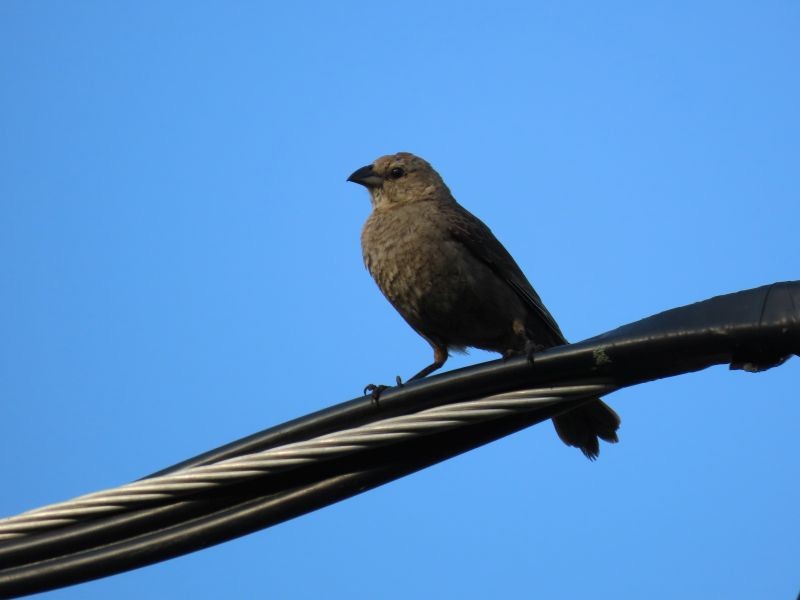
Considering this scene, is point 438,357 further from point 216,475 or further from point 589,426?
point 216,475

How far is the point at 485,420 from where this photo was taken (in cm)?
302

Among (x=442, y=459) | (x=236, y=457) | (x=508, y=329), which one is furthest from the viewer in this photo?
(x=508, y=329)

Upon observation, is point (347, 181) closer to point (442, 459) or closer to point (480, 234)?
point (480, 234)

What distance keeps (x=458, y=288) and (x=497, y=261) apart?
0.37 metres

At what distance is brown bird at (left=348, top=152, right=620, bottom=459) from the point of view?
6.22m

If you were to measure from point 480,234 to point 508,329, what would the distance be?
584mm

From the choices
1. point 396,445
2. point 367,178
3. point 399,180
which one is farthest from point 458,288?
point 396,445

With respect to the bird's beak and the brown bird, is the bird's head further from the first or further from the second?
the brown bird

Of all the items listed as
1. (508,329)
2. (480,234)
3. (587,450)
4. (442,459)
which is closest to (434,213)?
(480,234)

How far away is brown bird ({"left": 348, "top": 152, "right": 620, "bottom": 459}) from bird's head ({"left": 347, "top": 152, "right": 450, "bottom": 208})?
13.2 inches

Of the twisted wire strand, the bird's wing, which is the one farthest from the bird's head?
the twisted wire strand

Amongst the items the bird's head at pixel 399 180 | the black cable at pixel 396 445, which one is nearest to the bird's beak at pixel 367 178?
the bird's head at pixel 399 180

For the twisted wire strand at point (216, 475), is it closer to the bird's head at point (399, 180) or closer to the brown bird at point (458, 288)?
the brown bird at point (458, 288)

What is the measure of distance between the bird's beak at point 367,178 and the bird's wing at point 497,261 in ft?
3.13
